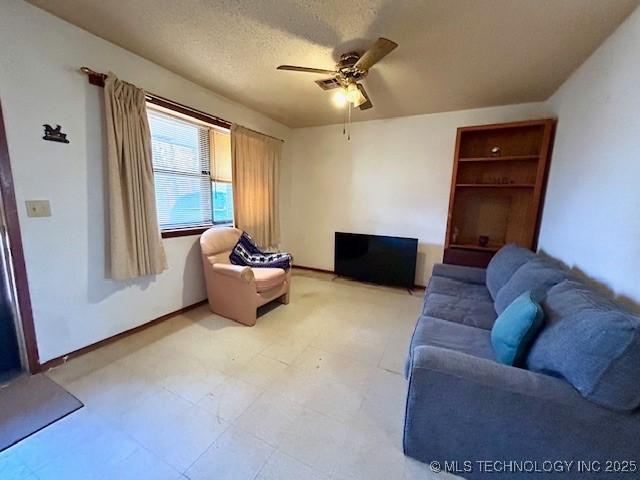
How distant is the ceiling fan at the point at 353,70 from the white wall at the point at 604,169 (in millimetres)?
1391

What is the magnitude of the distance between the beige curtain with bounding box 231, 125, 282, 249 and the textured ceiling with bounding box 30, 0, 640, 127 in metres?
0.71

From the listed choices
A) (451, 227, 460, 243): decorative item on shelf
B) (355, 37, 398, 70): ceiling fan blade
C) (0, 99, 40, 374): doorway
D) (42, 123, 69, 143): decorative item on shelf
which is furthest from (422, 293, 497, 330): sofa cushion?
(42, 123, 69, 143): decorative item on shelf

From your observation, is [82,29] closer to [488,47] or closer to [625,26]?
[488,47]

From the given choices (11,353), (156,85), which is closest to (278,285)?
(11,353)

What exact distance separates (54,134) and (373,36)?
234 centimetres

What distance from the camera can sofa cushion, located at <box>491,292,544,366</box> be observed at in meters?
1.17

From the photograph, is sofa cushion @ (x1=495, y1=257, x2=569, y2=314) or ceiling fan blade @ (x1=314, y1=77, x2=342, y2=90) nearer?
sofa cushion @ (x1=495, y1=257, x2=569, y2=314)

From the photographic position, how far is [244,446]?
1299 mm

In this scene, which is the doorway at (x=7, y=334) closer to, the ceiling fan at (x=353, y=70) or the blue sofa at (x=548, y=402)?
the ceiling fan at (x=353, y=70)

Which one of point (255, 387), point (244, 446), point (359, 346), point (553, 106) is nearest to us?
point (244, 446)

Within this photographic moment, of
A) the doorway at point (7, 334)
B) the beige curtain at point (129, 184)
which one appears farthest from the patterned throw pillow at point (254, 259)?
the doorway at point (7, 334)

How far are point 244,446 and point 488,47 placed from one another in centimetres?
304

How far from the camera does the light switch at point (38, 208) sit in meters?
1.69

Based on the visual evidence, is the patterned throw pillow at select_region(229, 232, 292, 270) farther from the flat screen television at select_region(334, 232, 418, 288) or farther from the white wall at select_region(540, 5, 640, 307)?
the white wall at select_region(540, 5, 640, 307)
